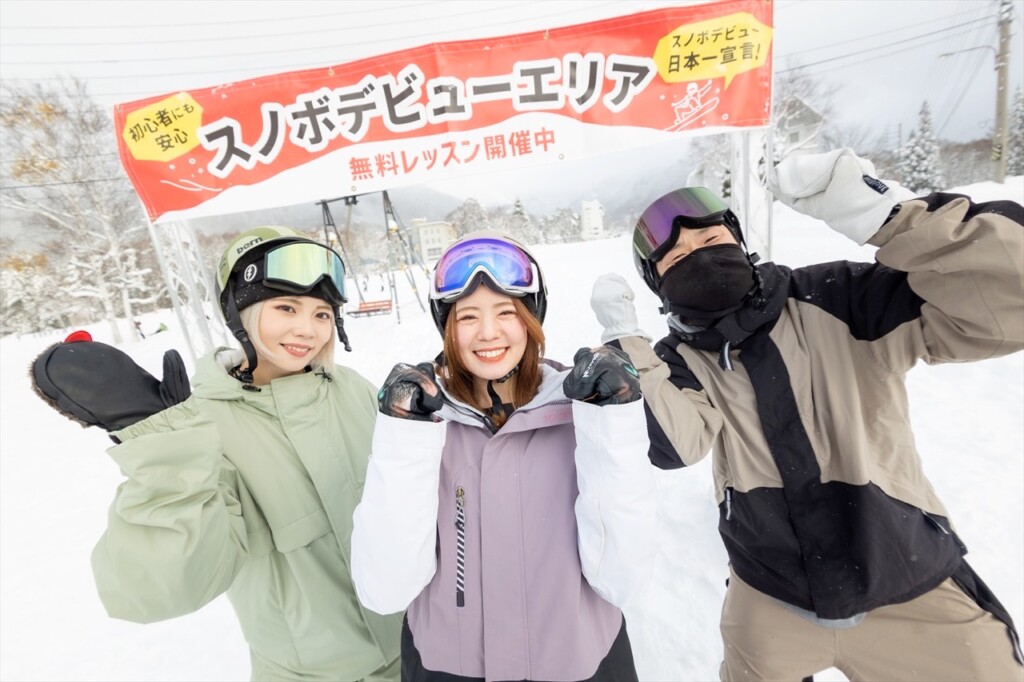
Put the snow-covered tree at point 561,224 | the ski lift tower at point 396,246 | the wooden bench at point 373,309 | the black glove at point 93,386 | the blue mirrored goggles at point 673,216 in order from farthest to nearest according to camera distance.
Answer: the snow-covered tree at point 561,224 → the wooden bench at point 373,309 → the ski lift tower at point 396,246 → the blue mirrored goggles at point 673,216 → the black glove at point 93,386

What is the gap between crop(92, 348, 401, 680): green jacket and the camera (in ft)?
4.52

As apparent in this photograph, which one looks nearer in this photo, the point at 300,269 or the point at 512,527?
the point at 512,527

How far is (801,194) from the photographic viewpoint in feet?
5.97

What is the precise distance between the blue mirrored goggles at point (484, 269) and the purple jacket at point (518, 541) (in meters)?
0.58

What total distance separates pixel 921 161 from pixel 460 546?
142 ft

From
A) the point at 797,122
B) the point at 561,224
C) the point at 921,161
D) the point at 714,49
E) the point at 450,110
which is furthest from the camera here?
the point at 561,224

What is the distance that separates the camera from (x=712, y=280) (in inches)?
74.8

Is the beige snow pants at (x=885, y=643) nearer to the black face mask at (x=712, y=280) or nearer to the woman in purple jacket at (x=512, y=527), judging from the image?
the woman in purple jacket at (x=512, y=527)

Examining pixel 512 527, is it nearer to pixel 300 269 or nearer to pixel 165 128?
pixel 300 269

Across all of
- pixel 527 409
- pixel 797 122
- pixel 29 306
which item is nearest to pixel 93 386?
pixel 527 409

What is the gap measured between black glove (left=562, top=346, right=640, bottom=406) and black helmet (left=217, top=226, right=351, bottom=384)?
52.5 inches

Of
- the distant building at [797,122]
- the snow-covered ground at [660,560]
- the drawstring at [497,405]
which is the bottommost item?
the snow-covered ground at [660,560]

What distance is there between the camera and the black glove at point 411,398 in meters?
1.43

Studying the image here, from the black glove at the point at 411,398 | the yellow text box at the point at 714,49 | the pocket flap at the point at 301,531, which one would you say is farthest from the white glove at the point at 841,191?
the yellow text box at the point at 714,49
